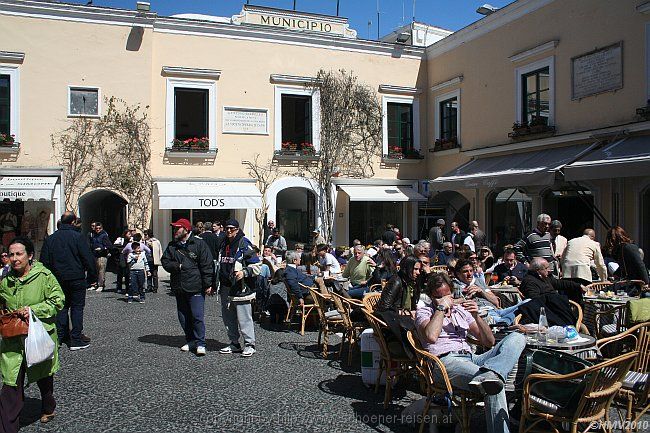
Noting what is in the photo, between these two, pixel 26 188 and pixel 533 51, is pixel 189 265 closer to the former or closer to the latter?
pixel 26 188

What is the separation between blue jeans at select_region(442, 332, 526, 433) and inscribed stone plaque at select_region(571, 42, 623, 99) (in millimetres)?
9574

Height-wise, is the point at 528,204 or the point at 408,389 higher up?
the point at 528,204

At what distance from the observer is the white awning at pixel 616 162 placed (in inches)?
402

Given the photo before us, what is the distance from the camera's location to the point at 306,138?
690 inches

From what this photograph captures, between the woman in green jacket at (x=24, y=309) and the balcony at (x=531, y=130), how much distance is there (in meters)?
11.8

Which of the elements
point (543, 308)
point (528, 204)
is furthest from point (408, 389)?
point (528, 204)

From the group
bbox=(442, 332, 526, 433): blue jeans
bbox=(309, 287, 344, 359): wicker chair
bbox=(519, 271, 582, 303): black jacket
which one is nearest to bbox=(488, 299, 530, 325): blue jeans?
bbox=(519, 271, 582, 303): black jacket

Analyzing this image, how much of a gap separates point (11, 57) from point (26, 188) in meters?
3.26

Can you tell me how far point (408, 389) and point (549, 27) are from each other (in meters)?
11.1

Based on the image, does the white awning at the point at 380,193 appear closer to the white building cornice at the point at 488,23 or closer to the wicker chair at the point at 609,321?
the white building cornice at the point at 488,23

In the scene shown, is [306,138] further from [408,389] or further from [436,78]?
[408,389]

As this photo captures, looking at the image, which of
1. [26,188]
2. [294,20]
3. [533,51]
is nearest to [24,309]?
[26,188]

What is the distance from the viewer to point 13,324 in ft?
14.3

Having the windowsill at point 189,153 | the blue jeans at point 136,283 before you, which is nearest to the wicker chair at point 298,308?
the blue jeans at point 136,283
